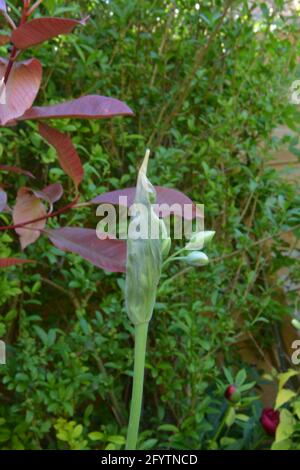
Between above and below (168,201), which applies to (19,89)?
above

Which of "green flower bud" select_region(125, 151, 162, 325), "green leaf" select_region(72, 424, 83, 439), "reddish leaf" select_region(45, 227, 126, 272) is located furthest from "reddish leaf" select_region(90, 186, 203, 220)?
"green leaf" select_region(72, 424, 83, 439)

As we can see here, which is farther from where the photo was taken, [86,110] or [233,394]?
[233,394]

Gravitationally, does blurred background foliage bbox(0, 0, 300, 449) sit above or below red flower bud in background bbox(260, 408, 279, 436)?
above

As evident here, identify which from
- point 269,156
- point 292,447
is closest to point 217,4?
point 269,156

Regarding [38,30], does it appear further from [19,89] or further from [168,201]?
[168,201]

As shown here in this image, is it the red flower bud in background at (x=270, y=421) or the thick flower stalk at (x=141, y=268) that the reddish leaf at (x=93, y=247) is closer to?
the thick flower stalk at (x=141, y=268)

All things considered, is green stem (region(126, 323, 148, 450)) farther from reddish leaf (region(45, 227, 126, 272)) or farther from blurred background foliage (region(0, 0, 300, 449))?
blurred background foliage (region(0, 0, 300, 449))

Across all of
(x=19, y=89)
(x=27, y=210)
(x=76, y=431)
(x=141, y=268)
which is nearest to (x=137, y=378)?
(x=141, y=268)
